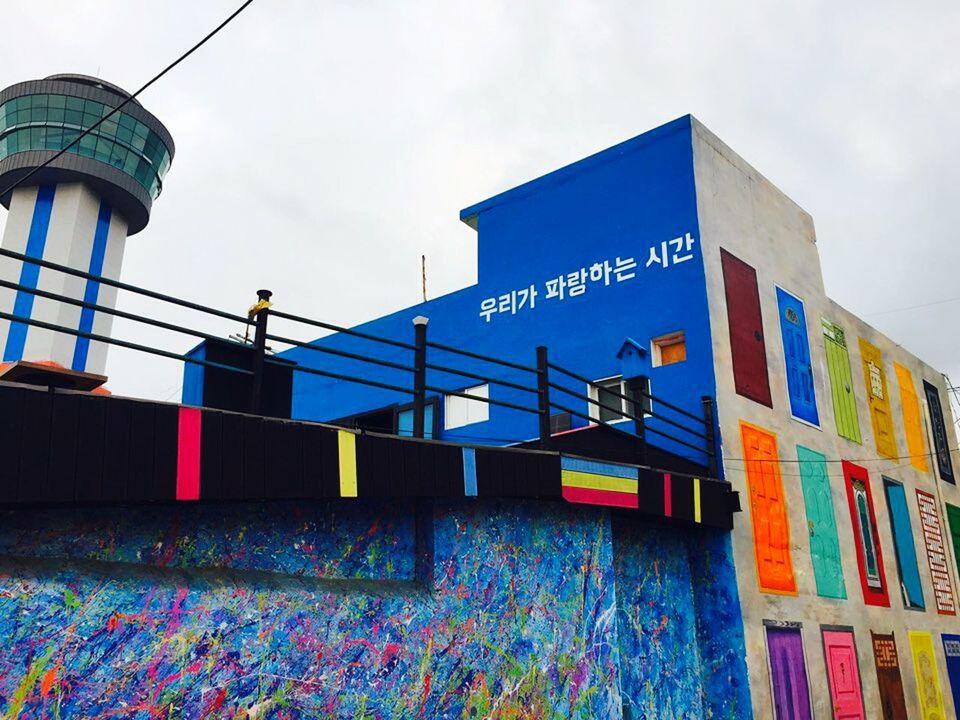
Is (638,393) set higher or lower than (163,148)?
lower

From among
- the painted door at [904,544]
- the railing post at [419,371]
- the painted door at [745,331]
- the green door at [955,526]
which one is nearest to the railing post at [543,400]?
the railing post at [419,371]

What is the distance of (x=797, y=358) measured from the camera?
552 inches

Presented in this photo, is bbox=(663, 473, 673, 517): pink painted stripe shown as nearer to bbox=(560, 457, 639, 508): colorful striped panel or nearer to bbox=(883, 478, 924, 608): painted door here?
bbox=(560, 457, 639, 508): colorful striped panel

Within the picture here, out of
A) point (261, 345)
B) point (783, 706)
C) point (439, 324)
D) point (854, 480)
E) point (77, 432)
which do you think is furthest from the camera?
point (439, 324)

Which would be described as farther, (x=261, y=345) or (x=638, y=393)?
(x=638, y=393)

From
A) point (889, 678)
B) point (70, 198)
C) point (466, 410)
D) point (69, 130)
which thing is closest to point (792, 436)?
point (889, 678)

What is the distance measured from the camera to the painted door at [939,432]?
1902 cm

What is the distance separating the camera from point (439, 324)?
1669 cm

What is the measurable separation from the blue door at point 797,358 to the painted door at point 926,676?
449cm

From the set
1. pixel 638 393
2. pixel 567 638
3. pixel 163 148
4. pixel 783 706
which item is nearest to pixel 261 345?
pixel 567 638

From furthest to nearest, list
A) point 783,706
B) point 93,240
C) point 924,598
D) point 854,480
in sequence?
point 93,240 < point 924,598 < point 854,480 < point 783,706

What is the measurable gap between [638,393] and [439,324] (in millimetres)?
7000

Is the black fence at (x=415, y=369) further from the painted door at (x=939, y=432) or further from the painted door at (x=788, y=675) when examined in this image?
the painted door at (x=939, y=432)

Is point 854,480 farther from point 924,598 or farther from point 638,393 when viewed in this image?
point 638,393
